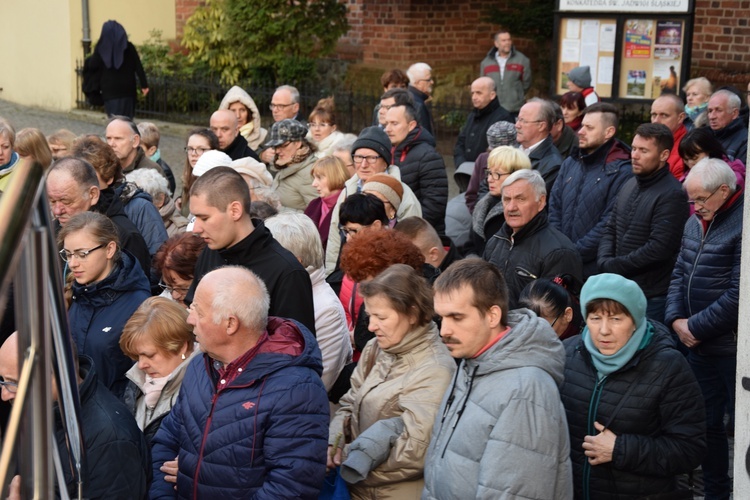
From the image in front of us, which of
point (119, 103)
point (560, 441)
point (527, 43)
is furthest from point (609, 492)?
point (527, 43)

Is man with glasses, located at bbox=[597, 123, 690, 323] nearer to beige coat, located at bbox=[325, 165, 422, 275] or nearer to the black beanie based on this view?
beige coat, located at bbox=[325, 165, 422, 275]

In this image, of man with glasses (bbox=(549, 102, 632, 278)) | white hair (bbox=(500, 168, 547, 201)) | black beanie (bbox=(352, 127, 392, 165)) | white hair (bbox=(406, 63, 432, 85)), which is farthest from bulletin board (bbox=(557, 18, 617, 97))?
white hair (bbox=(500, 168, 547, 201))

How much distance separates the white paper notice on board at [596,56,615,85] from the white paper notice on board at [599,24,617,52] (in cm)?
10

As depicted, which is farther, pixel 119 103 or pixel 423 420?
pixel 119 103

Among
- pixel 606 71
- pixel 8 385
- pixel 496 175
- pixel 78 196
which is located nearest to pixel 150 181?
pixel 78 196

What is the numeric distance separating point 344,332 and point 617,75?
23.4ft

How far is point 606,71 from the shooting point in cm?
1112

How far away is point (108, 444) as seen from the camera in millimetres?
3393

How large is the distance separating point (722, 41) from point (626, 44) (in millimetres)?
4141

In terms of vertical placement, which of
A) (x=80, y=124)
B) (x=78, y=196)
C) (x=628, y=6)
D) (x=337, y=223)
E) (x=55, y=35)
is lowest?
(x=80, y=124)

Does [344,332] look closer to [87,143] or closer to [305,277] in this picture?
[305,277]

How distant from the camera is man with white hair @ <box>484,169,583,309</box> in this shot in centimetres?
548

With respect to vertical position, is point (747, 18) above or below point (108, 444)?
above

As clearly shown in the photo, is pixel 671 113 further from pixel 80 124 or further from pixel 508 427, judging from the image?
pixel 80 124
